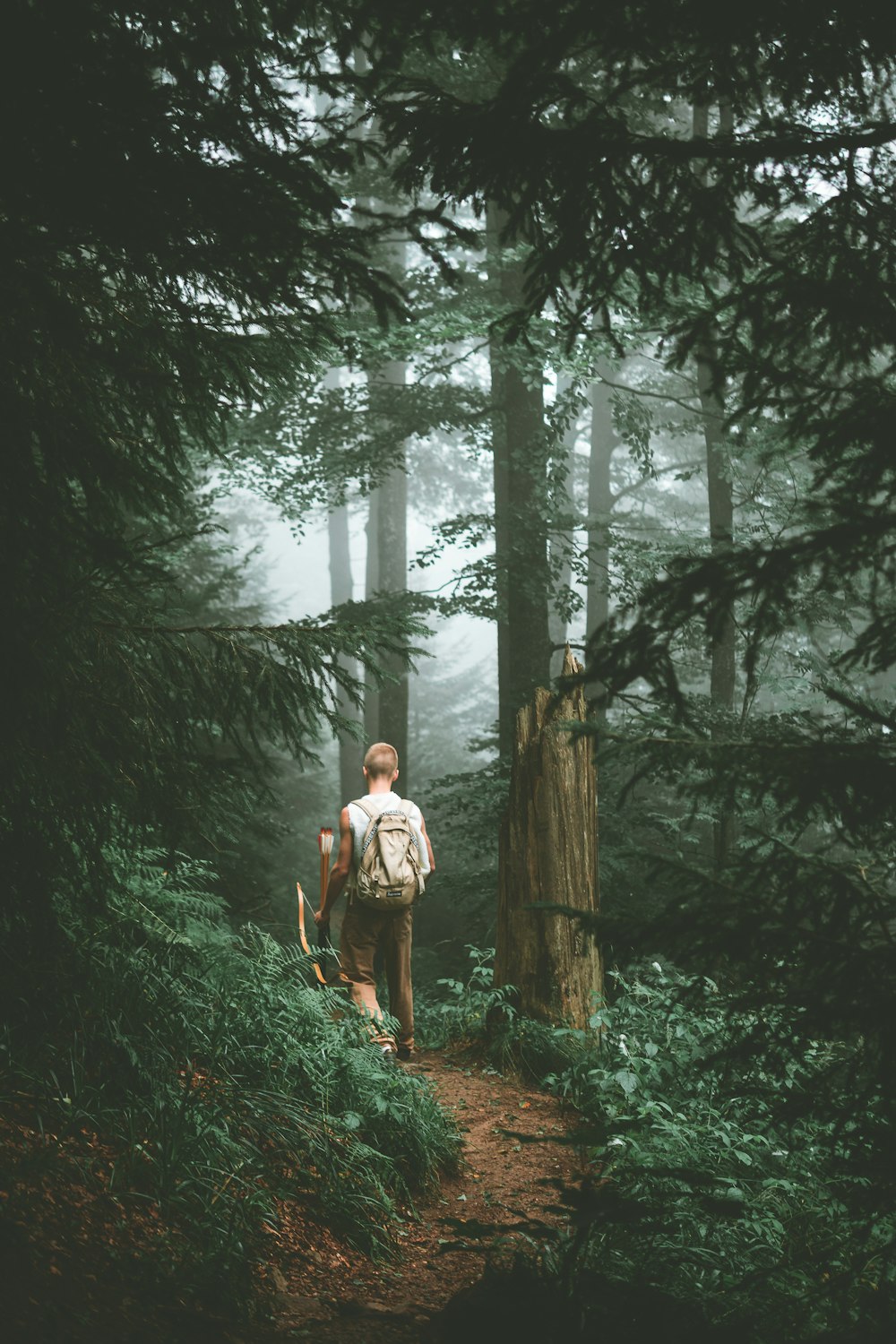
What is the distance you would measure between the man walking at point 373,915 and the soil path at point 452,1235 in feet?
2.33

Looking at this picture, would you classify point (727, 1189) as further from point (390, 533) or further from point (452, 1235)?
point (390, 533)

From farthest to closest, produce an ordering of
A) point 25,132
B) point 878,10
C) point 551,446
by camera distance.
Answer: point 551,446 → point 25,132 → point 878,10

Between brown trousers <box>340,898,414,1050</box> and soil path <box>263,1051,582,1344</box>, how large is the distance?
0.66 m

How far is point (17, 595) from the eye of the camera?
13.0 ft

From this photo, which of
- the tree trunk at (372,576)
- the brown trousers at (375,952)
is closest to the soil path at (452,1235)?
the brown trousers at (375,952)

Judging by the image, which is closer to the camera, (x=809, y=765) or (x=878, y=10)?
(x=809, y=765)

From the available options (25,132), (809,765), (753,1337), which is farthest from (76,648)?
(753,1337)

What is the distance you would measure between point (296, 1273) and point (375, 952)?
3245 millimetres

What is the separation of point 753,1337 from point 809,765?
193 cm

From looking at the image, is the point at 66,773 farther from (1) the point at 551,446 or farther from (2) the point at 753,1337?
(1) the point at 551,446

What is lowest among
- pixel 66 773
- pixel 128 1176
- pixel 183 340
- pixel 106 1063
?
pixel 128 1176

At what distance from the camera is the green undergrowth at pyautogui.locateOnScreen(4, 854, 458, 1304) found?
363 centimetres

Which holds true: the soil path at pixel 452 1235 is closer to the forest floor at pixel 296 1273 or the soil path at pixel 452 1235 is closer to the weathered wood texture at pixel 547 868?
the forest floor at pixel 296 1273

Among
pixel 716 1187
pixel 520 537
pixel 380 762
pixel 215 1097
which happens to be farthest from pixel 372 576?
pixel 716 1187
